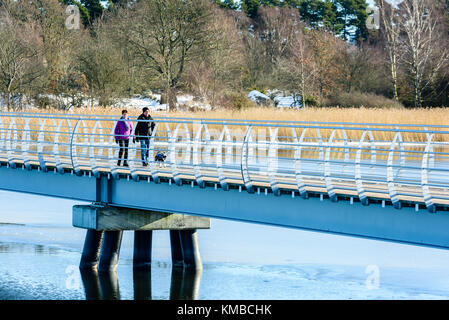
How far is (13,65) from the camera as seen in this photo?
49.1 m

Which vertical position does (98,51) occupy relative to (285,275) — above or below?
above

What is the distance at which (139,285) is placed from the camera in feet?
65.1

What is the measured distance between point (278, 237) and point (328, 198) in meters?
12.6

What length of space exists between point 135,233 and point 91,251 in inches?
43.9

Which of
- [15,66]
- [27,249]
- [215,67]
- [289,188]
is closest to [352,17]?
[215,67]

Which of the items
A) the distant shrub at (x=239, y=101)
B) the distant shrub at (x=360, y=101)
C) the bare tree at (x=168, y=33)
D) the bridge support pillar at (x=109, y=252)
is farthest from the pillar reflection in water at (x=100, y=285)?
the distant shrub at (x=239, y=101)

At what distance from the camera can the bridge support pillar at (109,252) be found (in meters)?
20.2

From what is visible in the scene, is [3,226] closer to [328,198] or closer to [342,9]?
[328,198]

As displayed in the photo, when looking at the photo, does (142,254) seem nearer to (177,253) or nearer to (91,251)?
(177,253)

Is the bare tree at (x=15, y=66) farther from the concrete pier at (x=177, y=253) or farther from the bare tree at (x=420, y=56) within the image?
the concrete pier at (x=177, y=253)

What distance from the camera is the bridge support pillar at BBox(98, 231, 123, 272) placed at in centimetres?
2025

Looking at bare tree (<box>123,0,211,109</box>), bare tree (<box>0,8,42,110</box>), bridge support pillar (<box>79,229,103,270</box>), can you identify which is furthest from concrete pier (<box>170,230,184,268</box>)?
bare tree (<box>123,0,211,109</box>)

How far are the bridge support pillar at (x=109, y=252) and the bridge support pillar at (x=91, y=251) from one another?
343 mm
